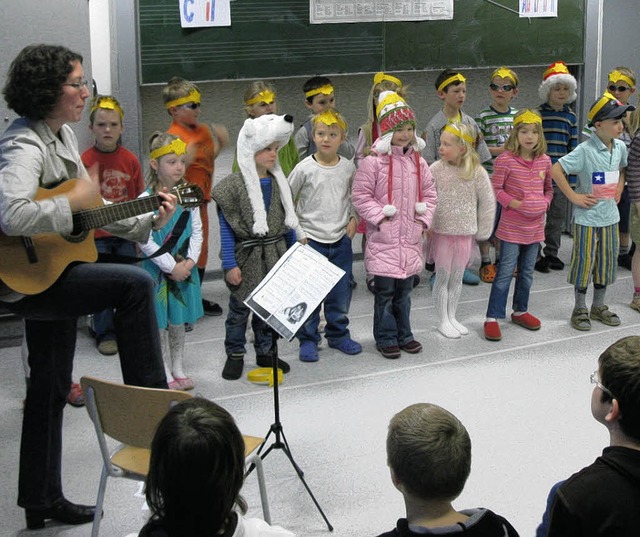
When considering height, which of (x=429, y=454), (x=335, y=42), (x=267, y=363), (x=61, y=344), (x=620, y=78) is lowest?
(x=267, y=363)

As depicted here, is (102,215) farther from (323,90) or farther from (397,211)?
(323,90)

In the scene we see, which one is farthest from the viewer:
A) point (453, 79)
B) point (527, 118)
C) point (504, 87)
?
point (504, 87)

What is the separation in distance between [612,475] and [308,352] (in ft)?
11.4

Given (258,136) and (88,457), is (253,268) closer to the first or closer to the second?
(258,136)

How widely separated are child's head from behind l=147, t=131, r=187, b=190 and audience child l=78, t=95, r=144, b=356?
0.73m

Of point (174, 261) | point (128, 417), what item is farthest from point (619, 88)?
point (128, 417)

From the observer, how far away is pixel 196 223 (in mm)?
5195

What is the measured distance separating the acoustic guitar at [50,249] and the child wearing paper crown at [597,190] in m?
3.25

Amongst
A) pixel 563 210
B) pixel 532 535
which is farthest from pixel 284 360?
pixel 563 210

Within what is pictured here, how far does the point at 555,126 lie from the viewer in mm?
7398

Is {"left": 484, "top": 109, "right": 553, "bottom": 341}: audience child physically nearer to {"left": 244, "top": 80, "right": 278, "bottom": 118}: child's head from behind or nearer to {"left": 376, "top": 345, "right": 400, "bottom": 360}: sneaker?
{"left": 376, "top": 345, "right": 400, "bottom": 360}: sneaker

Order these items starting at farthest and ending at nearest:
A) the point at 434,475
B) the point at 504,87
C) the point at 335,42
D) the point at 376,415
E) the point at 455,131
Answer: the point at 335,42 → the point at 504,87 → the point at 455,131 → the point at 376,415 → the point at 434,475

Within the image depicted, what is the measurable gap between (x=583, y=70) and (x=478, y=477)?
16.9ft

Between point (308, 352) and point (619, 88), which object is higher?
point (619, 88)
